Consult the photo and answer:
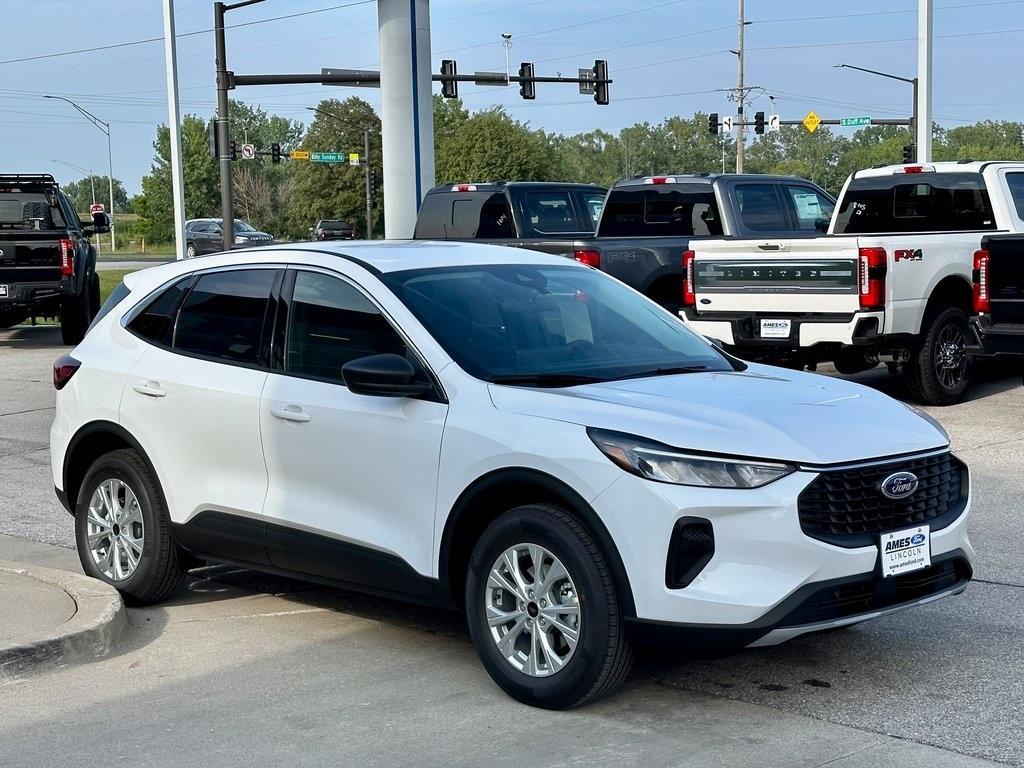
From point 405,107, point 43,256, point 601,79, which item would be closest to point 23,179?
point 43,256

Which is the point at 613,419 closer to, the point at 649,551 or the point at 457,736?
the point at 649,551

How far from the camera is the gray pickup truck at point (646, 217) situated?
15.5 meters

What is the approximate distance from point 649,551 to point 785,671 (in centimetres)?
115

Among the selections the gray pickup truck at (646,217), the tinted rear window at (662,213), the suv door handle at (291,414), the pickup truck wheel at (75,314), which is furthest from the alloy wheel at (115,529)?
the pickup truck wheel at (75,314)

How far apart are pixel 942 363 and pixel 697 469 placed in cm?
908

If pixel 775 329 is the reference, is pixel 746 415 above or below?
above

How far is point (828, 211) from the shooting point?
17.4 metres

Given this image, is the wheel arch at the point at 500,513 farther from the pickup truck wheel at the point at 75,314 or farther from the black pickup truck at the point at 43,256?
the pickup truck wheel at the point at 75,314

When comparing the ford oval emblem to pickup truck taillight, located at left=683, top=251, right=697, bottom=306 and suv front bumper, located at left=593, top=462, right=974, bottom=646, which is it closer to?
suv front bumper, located at left=593, top=462, right=974, bottom=646

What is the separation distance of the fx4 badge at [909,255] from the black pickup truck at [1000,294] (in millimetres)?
750

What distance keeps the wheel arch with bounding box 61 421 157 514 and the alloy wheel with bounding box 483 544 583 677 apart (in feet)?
7.15

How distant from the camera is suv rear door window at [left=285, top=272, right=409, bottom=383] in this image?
5.95 m

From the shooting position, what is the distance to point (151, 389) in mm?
6691

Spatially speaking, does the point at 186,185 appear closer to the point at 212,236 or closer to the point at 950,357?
the point at 212,236
